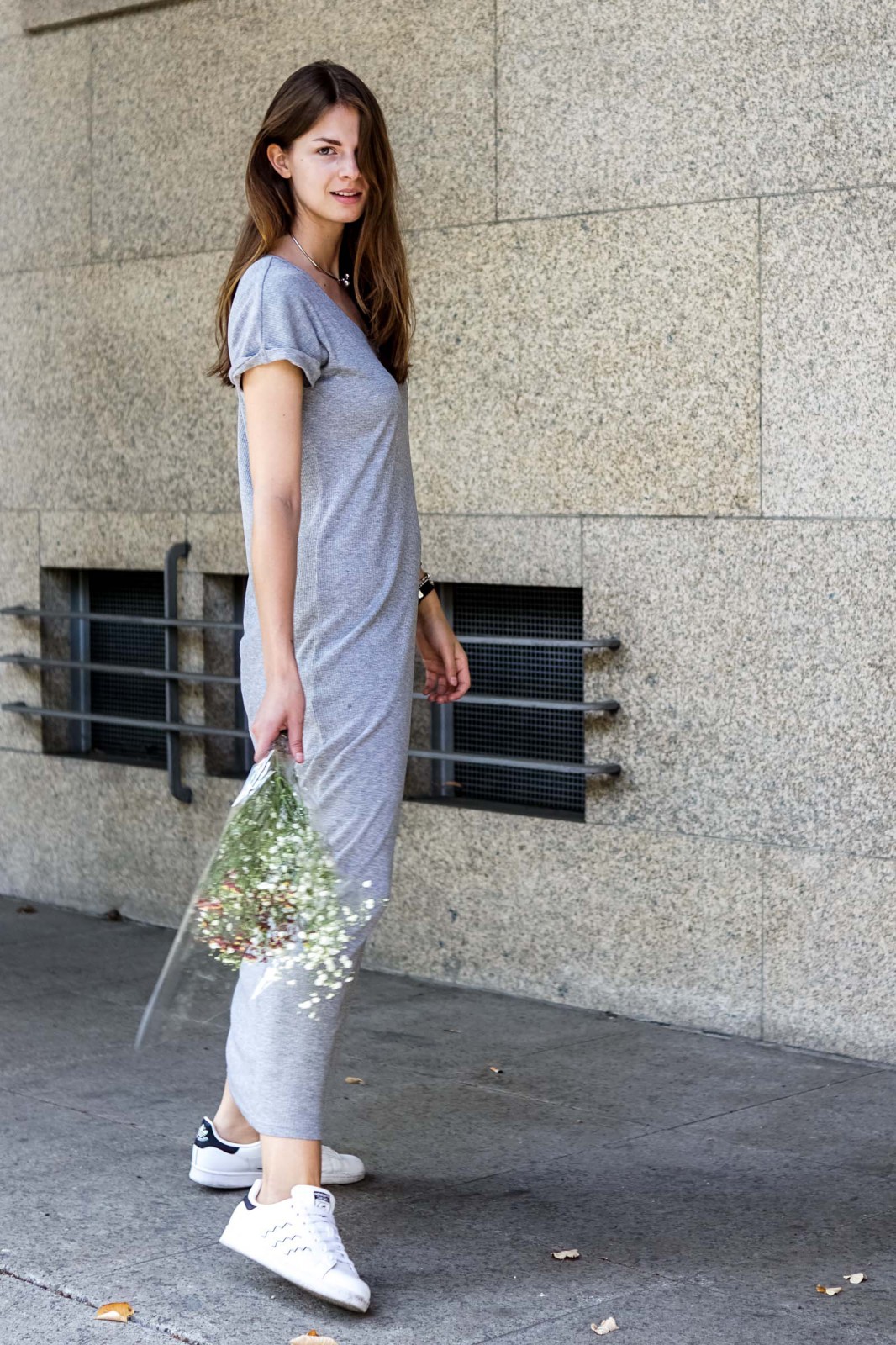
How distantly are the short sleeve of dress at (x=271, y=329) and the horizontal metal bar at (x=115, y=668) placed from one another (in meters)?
3.18

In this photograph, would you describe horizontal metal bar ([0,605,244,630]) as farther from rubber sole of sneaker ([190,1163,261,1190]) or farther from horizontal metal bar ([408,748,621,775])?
rubber sole of sneaker ([190,1163,261,1190])

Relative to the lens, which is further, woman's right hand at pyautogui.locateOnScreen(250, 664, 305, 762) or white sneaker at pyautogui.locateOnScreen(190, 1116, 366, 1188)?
white sneaker at pyautogui.locateOnScreen(190, 1116, 366, 1188)

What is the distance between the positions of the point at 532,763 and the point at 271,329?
8.65 ft

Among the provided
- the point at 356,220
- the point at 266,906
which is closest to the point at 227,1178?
the point at 266,906

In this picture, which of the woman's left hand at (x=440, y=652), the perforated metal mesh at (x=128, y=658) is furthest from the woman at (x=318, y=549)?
the perforated metal mesh at (x=128, y=658)

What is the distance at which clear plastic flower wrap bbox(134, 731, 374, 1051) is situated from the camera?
10.9 ft

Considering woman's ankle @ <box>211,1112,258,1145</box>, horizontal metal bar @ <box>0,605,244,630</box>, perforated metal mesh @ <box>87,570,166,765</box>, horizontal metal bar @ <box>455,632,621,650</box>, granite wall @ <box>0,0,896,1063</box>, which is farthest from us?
perforated metal mesh @ <box>87,570,166,765</box>

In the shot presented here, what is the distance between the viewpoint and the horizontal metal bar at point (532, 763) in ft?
18.6

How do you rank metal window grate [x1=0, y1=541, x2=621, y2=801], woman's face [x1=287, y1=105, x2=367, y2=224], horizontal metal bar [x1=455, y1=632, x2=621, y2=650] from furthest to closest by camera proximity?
metal window grate [x1=0, y1=541, x2=621, y2=801]
horizontal metal bar [x1=455, y1=632, x2=621, y2=650]
woman's face [x1=287, y1=105, x2=367, y2=224]

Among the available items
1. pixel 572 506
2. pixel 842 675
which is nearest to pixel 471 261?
pixel 572 506

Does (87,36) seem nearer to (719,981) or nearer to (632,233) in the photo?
(632,233)

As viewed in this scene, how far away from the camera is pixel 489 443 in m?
6.00

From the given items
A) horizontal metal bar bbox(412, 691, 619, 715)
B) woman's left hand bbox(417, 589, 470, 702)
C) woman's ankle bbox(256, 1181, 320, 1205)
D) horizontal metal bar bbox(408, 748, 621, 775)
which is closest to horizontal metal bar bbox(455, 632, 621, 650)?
horizontal metal bar bbox(412, 691, 619, 715)

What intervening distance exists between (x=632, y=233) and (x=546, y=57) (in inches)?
26.0
